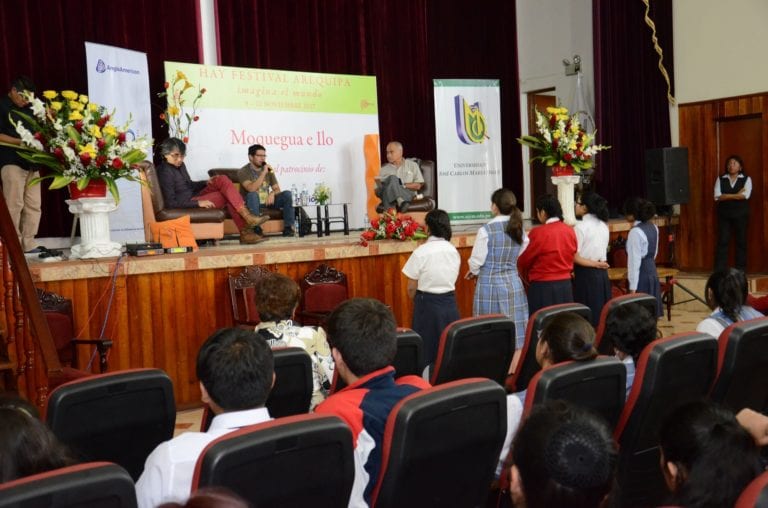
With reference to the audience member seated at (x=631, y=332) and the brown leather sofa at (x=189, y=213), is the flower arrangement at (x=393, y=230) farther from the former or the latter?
the audience member seated at (x=631, y=332)

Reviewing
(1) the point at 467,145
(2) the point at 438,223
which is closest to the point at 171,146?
(2) the point at 438,223

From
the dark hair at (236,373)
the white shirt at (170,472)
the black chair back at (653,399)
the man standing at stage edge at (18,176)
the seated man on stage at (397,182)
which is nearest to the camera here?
the white shirt at (170,472)

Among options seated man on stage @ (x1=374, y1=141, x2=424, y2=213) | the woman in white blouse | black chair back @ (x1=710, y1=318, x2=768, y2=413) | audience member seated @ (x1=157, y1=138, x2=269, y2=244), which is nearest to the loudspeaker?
seated man on stage @ (x1=374, y1=141, x2=424, y2=213)

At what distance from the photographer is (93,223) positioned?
555cm

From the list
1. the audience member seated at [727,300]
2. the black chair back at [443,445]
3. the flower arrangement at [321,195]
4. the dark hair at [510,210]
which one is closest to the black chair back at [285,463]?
the black chair back at [443,445]

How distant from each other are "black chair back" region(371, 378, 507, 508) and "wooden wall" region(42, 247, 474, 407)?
11.8 feet

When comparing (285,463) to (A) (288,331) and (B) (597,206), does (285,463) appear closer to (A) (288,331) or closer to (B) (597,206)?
(A) (288,331)

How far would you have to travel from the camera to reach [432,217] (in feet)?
15.8

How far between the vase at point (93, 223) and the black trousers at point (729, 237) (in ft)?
22.8

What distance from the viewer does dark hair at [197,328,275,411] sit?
203 cm

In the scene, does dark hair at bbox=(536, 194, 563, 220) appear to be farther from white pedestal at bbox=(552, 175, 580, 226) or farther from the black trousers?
the black trousers

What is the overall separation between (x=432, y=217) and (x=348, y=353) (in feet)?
8.51

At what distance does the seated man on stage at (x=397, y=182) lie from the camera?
28.7ft

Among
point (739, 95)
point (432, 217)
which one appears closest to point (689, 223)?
point (739, 95)
